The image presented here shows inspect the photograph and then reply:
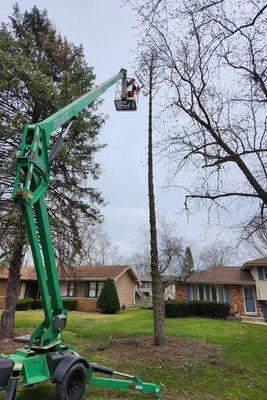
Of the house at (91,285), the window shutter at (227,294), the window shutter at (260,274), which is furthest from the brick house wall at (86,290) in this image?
the window shutter at (260,274)

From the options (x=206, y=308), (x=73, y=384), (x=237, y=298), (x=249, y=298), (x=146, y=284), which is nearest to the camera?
(x=73, y=384)

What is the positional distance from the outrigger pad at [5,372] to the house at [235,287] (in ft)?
78.3

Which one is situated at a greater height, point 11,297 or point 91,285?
point 91,285

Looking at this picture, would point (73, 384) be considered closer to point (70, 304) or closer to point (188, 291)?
point (70, 304)

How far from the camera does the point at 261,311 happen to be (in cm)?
2661

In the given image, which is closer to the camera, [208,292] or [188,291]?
[208,292]

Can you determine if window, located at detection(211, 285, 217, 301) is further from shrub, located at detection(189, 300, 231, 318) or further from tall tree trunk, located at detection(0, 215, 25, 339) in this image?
tall tree trunk, located at detection(0, 215, 25, 339)

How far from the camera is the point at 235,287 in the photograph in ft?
91.8

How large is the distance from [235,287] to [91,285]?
12.2 metres

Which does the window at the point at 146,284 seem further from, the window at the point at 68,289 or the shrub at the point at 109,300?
the shrub at the point at 109,300

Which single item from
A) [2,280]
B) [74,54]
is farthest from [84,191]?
[2,280]

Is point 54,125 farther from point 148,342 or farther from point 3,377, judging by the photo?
point 148,342

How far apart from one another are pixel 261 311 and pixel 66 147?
68.9ft

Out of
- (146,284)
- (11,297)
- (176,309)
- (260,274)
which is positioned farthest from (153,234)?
(146,284)
